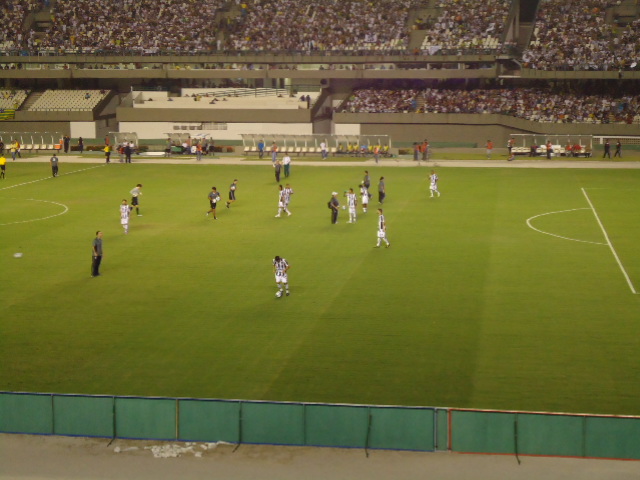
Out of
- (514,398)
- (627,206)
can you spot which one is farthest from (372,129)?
(514,398)

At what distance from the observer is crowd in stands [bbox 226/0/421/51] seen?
299 ft

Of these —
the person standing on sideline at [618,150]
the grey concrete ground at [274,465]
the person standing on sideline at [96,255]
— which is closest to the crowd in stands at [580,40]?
the person standing on sideline at [618,150]

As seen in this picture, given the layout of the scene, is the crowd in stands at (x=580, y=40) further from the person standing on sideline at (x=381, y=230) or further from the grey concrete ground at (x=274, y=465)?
the grey concrete ground at (x=274, y=465)

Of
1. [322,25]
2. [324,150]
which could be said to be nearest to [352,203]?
[324,150]

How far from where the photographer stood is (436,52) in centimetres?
8681

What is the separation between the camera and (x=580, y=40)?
84.7 m

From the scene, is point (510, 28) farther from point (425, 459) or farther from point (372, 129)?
point (425, 459)

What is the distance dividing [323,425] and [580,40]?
2911 inches

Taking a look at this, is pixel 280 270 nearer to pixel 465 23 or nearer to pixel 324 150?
pixel 324 150

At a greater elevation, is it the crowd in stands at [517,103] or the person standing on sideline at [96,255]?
the crowd in stands at [517,103]

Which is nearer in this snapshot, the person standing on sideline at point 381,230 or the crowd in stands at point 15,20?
the person standing on sideline at point 381,230

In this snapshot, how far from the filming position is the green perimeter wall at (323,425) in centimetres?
1780

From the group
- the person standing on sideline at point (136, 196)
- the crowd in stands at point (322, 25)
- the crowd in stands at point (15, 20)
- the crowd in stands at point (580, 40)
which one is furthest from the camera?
the crowd in stands at point (15, 20)

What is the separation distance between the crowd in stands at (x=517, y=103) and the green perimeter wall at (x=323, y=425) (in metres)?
63.9
